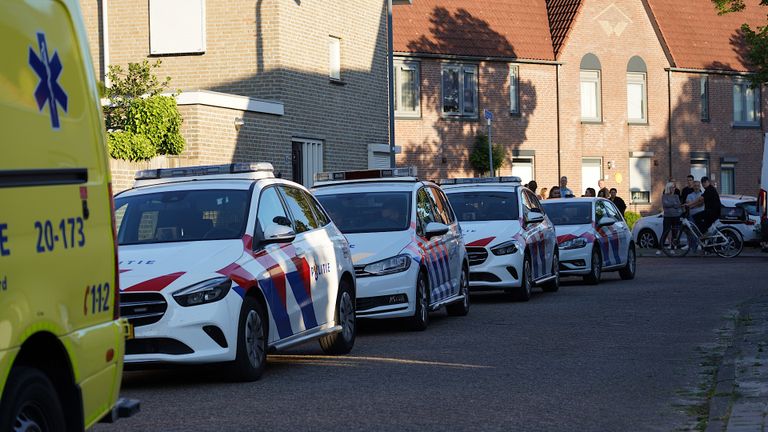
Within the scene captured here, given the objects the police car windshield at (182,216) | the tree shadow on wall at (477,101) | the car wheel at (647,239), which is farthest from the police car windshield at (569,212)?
the tree shadow on wall at (477,101)

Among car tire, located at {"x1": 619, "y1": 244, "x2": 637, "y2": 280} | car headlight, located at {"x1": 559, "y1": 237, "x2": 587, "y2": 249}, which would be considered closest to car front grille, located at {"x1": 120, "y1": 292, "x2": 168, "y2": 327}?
car headlight, located at {"x1": 559, "y1": 237, "x2": 587, "y2": 249}

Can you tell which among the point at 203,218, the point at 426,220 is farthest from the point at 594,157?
the point at 203,218

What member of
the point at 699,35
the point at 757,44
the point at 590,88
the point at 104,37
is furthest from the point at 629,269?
the point at 699,35

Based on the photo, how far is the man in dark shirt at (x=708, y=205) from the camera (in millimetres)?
33812

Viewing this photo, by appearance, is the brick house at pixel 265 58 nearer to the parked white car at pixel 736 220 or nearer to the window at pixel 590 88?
the parked white car at pixel 736 220

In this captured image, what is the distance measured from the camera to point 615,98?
50.8 meters

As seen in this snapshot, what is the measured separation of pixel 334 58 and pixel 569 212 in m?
8.83

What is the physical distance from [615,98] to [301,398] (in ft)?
138

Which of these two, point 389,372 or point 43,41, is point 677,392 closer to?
point 389,372

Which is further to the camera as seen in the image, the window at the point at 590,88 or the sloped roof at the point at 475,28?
the window at the point at 590,88

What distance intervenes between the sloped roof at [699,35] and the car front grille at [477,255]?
33738 millimetres

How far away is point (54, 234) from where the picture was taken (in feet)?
19.6

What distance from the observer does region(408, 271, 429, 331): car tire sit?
1527 cm

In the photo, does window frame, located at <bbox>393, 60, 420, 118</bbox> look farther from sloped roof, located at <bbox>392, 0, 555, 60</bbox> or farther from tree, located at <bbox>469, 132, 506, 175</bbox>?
tree, located at <bbox>469, 132, 506, 175</bbox>
